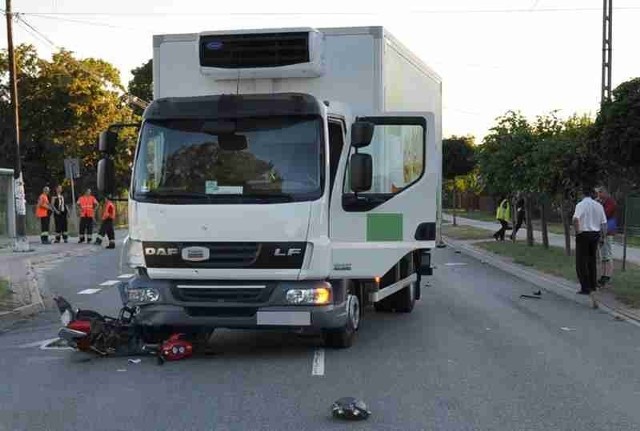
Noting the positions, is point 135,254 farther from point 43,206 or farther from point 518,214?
point 518,214

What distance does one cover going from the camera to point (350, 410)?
6062 millimetres

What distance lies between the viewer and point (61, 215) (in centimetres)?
2692

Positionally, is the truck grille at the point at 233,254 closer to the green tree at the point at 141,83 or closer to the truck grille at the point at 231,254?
the truck grille at the point at 231,254

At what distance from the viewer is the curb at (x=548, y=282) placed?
39.2 feet

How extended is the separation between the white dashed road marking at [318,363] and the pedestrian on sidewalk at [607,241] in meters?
7.52

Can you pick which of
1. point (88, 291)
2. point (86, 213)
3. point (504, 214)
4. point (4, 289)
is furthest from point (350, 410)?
point (504, 214)

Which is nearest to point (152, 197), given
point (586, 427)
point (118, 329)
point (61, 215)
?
point (118, 329)

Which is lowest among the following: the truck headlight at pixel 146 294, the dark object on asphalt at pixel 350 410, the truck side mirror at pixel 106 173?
the dark object on asphalt at pixel 350 410

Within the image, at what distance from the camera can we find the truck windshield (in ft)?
26.1

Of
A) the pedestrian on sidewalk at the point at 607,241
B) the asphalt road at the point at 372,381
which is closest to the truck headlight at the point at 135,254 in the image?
the asphalt road at the point at 372,381

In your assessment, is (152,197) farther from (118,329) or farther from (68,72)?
(68,72)

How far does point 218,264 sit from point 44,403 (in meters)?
2.09

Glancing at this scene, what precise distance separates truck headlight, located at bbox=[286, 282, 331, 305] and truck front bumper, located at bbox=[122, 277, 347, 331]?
41 millimetres

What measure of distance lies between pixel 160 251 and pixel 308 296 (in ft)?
4.96
